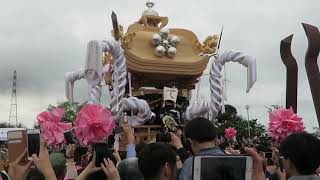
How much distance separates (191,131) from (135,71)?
11.0 meters

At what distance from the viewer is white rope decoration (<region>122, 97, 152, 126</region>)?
43.1ft

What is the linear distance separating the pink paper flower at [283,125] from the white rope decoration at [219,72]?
796 centimetres

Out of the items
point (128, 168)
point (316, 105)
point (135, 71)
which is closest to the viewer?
point (128, 168)

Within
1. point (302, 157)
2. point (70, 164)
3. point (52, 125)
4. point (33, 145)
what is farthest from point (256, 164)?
point (70, 164)

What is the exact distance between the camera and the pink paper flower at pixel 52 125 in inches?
166

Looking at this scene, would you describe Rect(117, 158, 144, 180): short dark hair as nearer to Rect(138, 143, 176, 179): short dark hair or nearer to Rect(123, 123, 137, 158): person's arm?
Rect(138, 143, 176, 179): short dark hair

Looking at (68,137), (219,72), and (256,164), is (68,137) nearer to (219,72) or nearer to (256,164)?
(256,164)

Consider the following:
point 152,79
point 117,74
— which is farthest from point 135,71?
point 117,74

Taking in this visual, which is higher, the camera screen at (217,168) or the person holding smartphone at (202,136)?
the person holding smartphone at (202,136)

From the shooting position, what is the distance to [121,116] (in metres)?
12.2

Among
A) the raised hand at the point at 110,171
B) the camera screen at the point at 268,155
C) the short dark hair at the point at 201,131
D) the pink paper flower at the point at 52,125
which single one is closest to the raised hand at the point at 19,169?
the pink paper flower at the point at 52,125

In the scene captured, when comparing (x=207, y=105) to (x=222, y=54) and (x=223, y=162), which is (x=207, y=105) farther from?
(x=223, y=162)

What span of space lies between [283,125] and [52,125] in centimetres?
239

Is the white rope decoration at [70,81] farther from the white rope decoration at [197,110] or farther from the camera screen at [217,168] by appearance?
the camera screen at [217,168]
